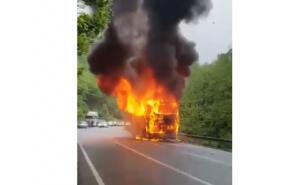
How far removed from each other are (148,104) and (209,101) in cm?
26

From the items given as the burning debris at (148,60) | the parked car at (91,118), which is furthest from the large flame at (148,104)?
the parked car at (91,118)

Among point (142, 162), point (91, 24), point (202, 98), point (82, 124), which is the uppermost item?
point (91, 24)

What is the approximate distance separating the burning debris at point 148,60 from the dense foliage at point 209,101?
4 centimetres

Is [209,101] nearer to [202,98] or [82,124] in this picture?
[202,98]

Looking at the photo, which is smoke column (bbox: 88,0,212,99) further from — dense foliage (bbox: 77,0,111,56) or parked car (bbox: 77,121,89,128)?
parked car (bbox: 77,121,89,128)

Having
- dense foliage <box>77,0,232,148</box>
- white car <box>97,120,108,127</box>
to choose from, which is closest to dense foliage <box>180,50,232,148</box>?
dense foliage <box>77,0,232,148</box>

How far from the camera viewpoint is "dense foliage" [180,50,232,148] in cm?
234

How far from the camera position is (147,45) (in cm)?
229

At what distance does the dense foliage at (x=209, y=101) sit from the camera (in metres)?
2.34

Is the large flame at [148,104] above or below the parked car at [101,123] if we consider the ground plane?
above

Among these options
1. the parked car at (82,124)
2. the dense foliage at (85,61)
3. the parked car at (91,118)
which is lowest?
the parked car at (82,124)

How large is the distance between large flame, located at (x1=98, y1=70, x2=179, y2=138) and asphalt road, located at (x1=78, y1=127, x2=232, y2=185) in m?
0.07

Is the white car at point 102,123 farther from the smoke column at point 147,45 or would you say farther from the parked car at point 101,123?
the smoke column at point 147,45

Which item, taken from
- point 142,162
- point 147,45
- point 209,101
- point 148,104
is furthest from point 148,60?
point 142,162
